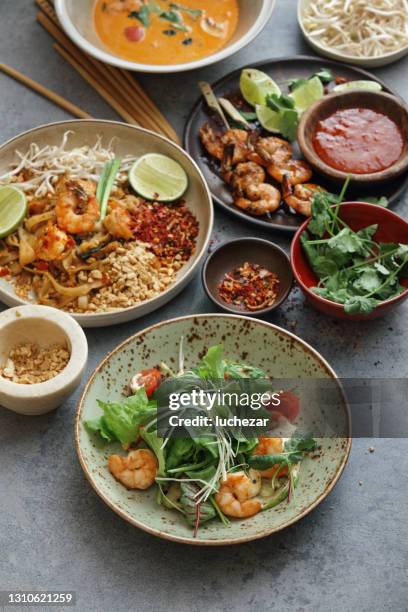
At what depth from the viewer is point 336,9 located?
13.1ft

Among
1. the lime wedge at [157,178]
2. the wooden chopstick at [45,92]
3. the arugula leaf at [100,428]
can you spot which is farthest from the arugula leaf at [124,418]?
the wooden chopstick at [45,92]

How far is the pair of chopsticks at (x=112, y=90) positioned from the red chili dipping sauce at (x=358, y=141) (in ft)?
2.32

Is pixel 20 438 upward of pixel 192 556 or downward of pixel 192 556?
upward

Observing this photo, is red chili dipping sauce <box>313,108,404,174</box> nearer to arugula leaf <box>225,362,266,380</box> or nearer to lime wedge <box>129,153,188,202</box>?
lime wedge <box>129,153,188,202</box>

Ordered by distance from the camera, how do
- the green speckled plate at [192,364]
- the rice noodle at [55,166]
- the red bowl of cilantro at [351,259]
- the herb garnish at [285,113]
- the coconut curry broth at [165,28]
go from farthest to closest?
1. the coconut curry broth at [165,28]
2. the herb garnish at [285,113]
3. the rice noodle at [55,166]
4. the red bowl of cilantro at [351,259]
5. the green speckled plate at [192,364]

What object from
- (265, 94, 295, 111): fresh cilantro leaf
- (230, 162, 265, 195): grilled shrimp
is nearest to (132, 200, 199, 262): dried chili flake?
(230, 162, 265, 195): grilled shrimp

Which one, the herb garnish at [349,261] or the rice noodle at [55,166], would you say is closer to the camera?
the herb garnish at [349,261]

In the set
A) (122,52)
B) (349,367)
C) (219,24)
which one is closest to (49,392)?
(349,367)

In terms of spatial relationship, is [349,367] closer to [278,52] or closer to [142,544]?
[142,544]

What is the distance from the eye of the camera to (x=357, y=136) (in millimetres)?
3471

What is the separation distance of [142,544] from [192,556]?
173mm

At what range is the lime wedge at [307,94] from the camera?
366 centimetres

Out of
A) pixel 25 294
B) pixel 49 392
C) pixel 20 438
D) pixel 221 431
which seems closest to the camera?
pixel 221 431

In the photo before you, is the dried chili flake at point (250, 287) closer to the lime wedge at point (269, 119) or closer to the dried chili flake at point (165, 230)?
the dried chili flake at point (165, 230)
